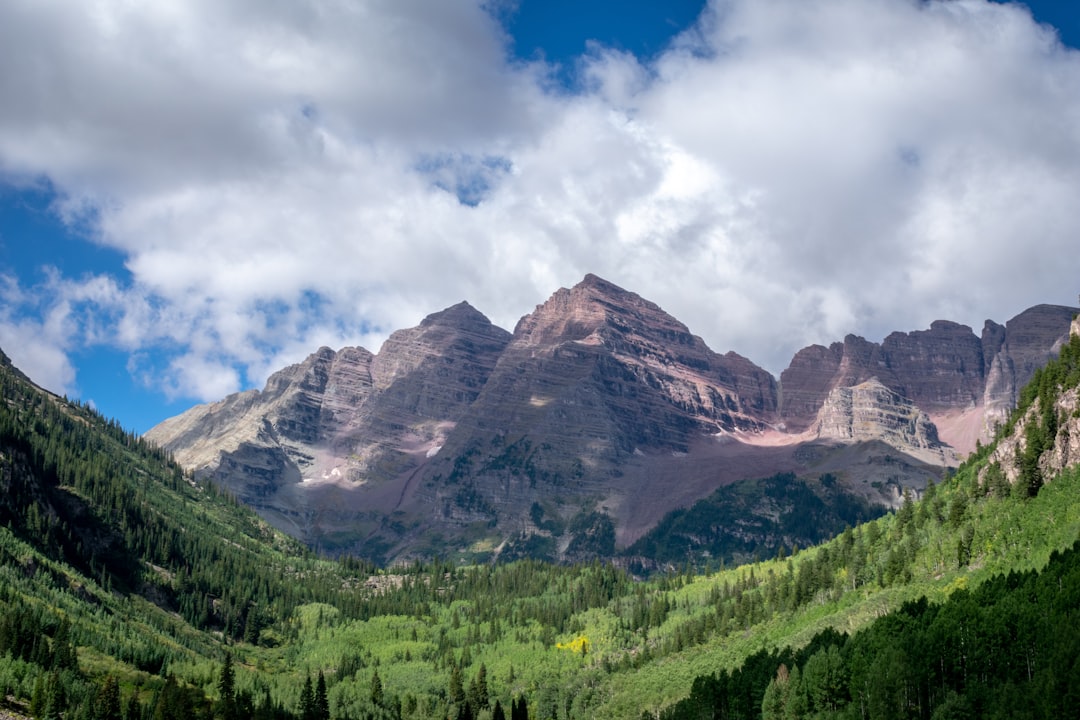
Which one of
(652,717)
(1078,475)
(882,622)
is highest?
(1078,475)

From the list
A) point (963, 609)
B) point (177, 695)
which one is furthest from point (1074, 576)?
point (177, 695)

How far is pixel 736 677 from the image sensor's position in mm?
190000

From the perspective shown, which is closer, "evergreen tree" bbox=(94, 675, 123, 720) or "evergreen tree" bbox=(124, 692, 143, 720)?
"evergreen tree" bbox=(94, 675, 123, 720)

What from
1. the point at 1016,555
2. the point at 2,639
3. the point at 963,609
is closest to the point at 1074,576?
the point at 963,609

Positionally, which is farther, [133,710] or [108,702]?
[133,710]

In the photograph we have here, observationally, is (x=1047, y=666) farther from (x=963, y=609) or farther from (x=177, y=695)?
(x=177, y=695)

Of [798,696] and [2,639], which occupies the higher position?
[2,639]

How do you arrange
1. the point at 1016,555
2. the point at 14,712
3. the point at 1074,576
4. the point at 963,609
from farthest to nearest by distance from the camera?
1. the point at 1016,555
2. the point at 14,712
3. the point at 963,609
4. the point at 1074,576

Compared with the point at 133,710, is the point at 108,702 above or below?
above

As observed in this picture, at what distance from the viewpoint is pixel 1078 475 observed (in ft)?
Result: 650

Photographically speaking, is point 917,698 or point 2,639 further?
point 2,639

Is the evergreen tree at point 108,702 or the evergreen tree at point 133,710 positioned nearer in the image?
the evergreen tree at point 108,702

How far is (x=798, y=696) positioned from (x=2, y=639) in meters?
142

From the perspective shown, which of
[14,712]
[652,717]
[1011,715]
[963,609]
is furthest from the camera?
[652,717]
